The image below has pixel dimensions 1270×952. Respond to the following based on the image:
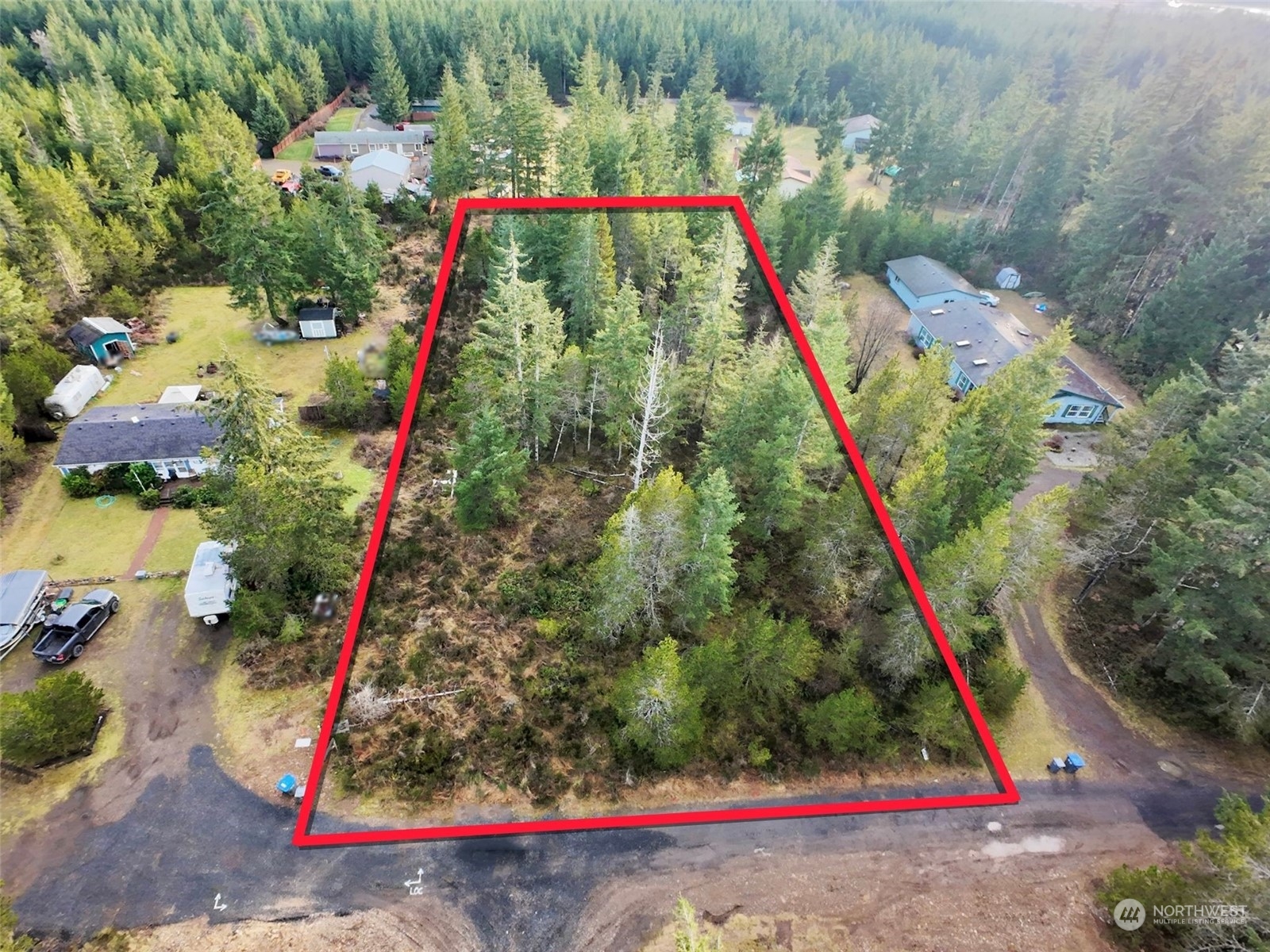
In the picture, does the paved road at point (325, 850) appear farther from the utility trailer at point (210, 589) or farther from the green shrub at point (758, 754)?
the utility trailer at point (210, 589)

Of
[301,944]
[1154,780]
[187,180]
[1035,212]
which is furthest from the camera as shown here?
[1035,212]

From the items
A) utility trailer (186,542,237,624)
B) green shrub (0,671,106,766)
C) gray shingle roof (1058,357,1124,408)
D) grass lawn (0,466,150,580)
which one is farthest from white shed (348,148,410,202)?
gray shingle roof (1058,357,1124,408)

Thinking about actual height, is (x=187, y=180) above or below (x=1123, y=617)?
above

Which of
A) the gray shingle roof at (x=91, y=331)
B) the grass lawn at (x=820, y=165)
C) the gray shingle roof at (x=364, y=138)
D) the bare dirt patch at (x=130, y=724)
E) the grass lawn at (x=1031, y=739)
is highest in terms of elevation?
the gray shingle roof at (x=364, y=138)

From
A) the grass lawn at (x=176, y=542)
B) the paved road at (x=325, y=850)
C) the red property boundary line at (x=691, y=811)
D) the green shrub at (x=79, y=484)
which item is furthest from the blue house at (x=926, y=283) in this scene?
the green shrub at (x=79, y=484)

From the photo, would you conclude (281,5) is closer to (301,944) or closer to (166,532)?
(166,532)

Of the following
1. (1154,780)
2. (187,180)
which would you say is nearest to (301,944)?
(1154,780)

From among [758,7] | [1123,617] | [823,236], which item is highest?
[758,7]
